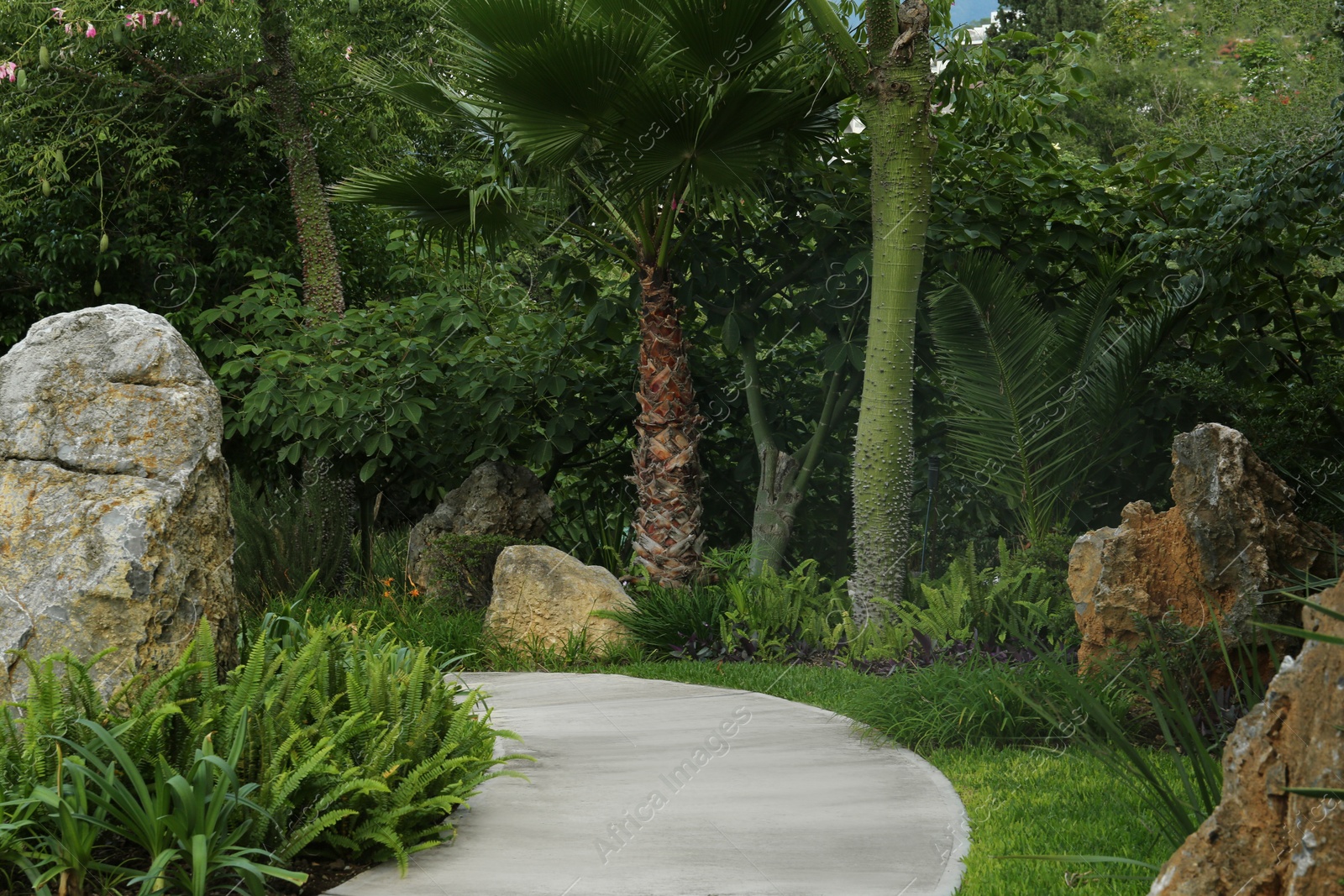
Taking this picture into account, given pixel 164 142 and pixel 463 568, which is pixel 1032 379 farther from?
pixel 164 142

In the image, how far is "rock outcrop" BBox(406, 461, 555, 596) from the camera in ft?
30.6

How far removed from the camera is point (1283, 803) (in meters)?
2.33

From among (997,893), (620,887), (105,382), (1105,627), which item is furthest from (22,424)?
(1105,627)

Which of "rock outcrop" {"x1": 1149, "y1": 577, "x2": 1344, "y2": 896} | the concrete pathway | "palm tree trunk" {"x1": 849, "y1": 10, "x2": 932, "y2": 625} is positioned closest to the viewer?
"rock outcrop" {"x1": 1149, "y1": 577, "x2": 1344, "y2": 896}

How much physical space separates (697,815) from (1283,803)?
2.03m

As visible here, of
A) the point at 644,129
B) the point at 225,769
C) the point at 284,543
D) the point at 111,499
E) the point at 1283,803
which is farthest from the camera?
the point at 284,543

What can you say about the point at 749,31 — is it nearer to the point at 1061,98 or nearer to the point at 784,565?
the point at 1061,98

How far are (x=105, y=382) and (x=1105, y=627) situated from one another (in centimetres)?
441

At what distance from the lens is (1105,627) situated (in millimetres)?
5094

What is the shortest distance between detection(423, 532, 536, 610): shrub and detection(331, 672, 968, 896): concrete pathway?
10.3 ft

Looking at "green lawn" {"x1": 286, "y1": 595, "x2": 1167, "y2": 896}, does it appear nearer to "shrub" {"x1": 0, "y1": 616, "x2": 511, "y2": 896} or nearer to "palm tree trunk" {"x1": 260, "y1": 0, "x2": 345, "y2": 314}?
"shrub" {"x1": 0, "y1": 616, "x2": 511, "y2": 896}

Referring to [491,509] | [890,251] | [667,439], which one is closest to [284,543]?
[491,509]

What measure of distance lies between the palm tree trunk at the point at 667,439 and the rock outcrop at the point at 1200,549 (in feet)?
11.5

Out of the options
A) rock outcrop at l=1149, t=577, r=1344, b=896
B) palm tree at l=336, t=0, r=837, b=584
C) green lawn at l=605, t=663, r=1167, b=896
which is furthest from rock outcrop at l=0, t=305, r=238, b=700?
rock outcrop at l=1149, t=577, r=1344, b=896
